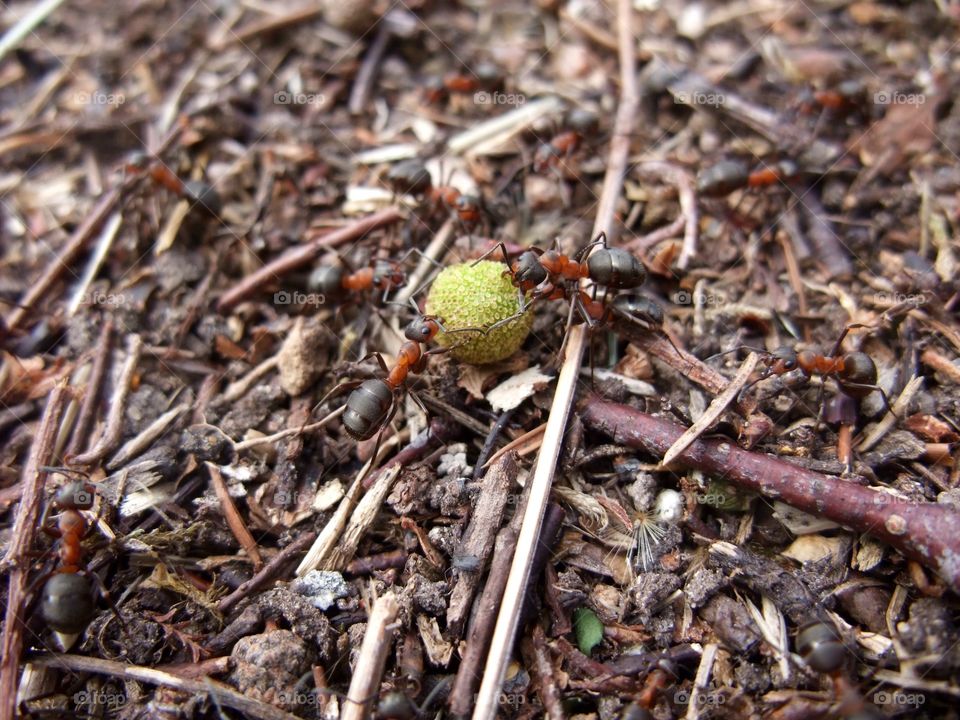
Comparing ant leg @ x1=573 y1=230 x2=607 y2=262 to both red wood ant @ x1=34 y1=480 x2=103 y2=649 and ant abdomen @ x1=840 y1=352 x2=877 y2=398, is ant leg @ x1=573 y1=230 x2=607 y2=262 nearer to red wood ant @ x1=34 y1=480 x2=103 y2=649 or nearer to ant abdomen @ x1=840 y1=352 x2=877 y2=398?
ant abdomen @ x1=840 y1=352 x2=877 y2=398

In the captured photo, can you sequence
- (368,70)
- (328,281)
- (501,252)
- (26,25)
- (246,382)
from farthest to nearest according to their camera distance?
(26,25), (368,70), (328,281), (246,382), (501,252)

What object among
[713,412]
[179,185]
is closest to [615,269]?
[713,412]

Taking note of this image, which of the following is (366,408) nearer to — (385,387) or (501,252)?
(385,387)

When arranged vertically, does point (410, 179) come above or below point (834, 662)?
above

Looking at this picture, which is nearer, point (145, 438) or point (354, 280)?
point (145, 438)

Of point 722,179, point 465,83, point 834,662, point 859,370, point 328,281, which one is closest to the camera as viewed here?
point 834,662

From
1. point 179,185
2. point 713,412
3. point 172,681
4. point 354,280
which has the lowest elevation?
point 172,681

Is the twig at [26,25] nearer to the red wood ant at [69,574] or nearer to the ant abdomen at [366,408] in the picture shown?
the red wood ant at [69,574]

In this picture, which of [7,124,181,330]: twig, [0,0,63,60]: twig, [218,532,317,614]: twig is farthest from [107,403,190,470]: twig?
[0,0,63,60]: twig
